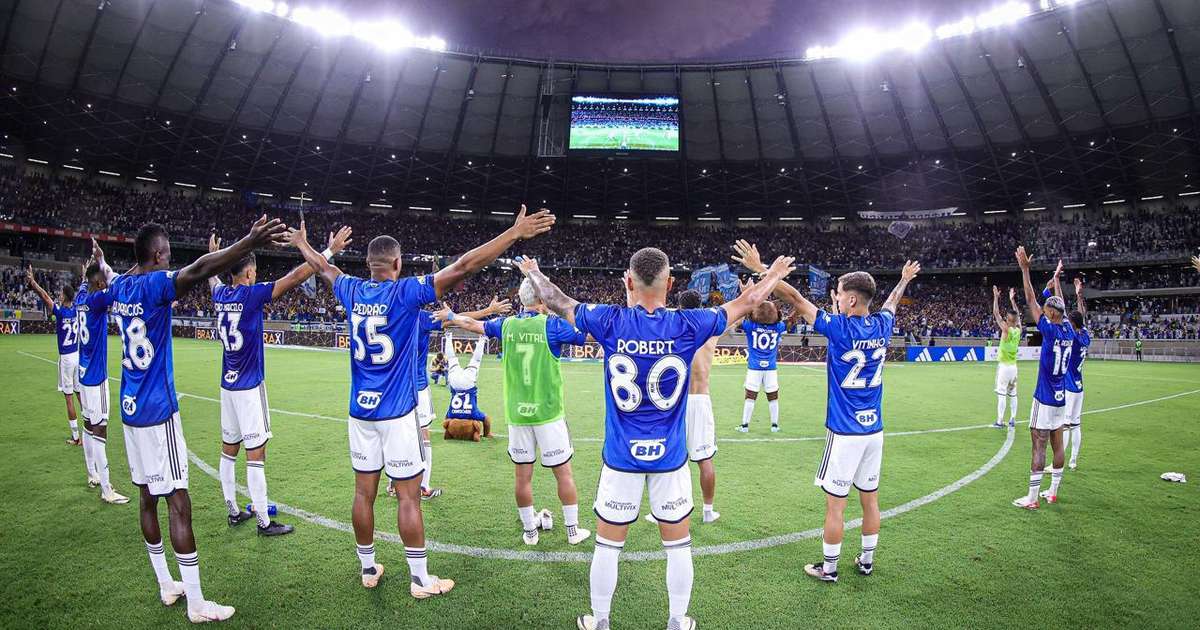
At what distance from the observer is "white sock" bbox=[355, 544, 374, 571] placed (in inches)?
177

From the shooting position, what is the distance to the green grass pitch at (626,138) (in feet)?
129

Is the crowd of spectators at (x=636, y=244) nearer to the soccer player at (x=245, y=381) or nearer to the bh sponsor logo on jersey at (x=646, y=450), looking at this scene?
the soccer player at (x=245, y=381)

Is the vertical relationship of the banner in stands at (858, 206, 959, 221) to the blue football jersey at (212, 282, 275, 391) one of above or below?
above

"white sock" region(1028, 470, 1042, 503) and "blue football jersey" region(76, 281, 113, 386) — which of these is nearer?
"blue football jersey" region(76, 281, 113, 386)

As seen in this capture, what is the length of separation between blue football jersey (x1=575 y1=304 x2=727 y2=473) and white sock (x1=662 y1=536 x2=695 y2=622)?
505 millimetres

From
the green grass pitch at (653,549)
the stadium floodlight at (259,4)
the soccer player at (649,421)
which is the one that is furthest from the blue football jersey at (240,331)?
the stadium floodlight at (259,4)

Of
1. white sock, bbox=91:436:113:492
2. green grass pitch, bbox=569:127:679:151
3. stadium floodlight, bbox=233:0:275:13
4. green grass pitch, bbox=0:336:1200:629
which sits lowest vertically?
green grass pitch, bbox=0:336:1200:629

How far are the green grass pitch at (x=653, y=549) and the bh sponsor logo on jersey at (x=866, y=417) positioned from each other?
141 cm

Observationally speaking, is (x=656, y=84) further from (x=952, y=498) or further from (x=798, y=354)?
(x=952, y=498)

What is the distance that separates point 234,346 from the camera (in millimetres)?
5562

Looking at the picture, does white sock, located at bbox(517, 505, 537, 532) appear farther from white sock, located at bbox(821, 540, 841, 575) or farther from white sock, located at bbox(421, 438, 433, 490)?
white sock, located at bbox(821, 540, 841, 575)

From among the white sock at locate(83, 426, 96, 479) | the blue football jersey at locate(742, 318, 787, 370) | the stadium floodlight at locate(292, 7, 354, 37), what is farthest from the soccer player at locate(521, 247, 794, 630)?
the stadium floodlight at locate(292, 7, 354, 37)

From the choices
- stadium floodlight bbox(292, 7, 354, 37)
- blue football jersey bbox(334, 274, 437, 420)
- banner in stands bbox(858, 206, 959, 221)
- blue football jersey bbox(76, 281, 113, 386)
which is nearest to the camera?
blue football jersey bbox(334, 274, 437, 420)

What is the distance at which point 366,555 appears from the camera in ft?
14.9
